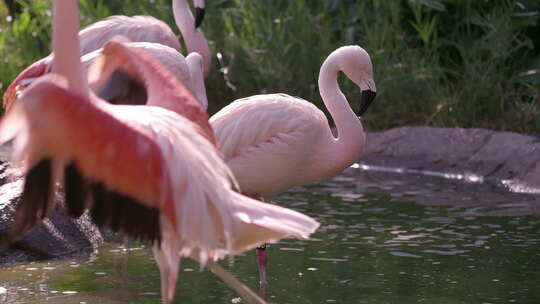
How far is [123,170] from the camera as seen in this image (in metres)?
3.10

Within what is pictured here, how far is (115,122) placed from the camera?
10.2 ft

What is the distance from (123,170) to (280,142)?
6.50 ft

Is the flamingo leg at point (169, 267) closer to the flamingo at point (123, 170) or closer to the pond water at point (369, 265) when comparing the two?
the flamingo at point (123, 170)

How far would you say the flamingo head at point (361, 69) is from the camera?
540 centimetres

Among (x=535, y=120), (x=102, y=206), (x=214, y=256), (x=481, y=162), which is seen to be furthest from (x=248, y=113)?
(x=535, y=120)

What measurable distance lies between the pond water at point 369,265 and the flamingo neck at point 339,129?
459 millimetres

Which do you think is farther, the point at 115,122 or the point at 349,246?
the point at 349,246

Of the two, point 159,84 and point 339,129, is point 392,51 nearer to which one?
point 339,129

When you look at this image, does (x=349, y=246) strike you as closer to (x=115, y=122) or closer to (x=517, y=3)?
(x=115, y=122)

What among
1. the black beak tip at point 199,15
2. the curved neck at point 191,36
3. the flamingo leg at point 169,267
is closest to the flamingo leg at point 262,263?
the flamingo leg at point 169,267

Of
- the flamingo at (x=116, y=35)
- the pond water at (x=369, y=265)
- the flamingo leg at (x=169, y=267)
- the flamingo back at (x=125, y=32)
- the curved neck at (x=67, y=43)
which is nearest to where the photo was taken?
the flamingo leg at (x=169, y=267)

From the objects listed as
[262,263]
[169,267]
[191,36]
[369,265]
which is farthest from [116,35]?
[169,267]

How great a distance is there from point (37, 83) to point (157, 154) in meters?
0.41

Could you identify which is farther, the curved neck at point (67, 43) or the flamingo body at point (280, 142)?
the flamingo body at point (280, 142)
